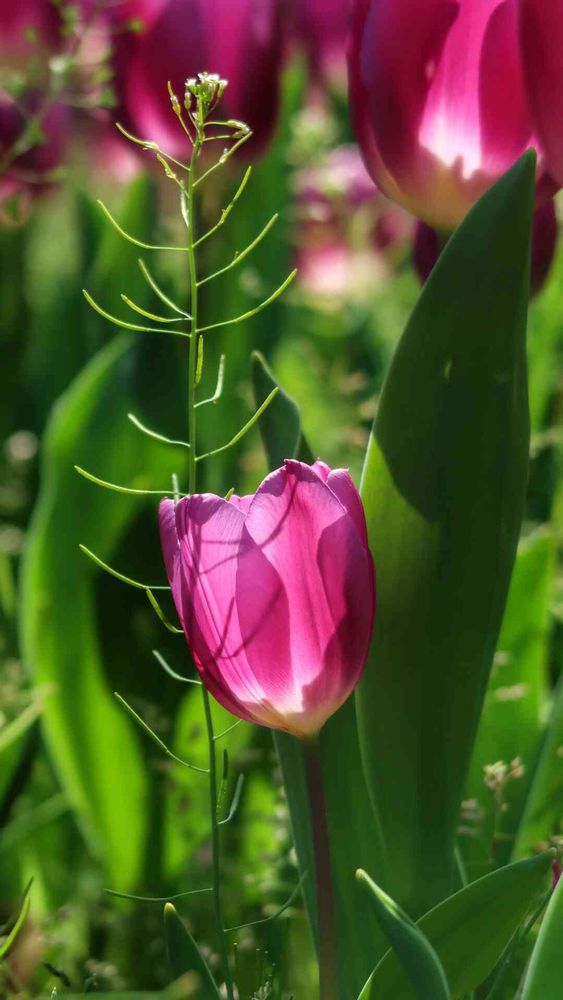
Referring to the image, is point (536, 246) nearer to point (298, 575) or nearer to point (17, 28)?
point (298, 575)

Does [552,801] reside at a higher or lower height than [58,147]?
lower

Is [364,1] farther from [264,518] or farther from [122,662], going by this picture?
[122,662]

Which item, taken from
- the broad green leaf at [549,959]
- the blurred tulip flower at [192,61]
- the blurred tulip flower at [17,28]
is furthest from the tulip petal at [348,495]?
the blurred tulip flower at [17,28]

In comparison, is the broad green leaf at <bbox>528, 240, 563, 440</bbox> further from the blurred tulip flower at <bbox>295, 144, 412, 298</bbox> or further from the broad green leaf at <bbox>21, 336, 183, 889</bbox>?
the broad green leaf at <bbox>21, 336, 183, 889</bbox>

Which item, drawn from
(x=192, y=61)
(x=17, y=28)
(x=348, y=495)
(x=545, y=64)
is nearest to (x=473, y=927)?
(x=348, y=495)

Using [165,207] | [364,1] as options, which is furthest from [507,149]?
[165,207]

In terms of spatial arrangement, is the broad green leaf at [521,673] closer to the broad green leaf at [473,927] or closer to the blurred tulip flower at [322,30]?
the broad green leaf at [473,927]

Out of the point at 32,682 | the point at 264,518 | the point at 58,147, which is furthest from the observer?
the point at 58,147
